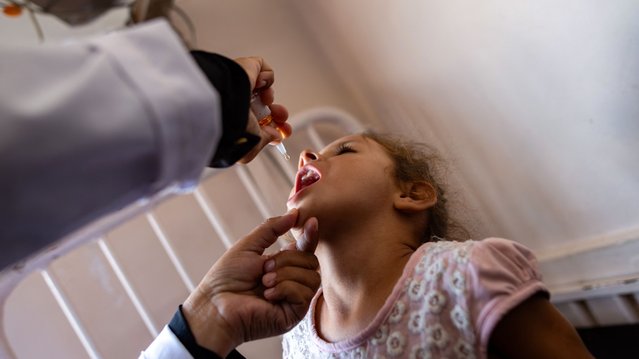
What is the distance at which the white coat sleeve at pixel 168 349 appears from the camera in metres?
0.86

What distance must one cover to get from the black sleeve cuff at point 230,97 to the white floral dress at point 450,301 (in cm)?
32

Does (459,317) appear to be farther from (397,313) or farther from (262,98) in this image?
(262,98)

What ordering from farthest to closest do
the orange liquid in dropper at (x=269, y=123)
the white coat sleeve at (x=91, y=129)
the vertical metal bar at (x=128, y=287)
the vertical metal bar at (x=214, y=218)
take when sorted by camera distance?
the vertical metal bar at (x=214, y=218)
the vertical metal bar at (x=128, y=287)
the orange liquid in dropper at (x=269, y=123)
the white coat sleeve at (x=91, y=129)

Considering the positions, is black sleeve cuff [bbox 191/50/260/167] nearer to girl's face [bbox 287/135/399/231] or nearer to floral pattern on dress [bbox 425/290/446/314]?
girl's face [bbox 287/135/399/231]

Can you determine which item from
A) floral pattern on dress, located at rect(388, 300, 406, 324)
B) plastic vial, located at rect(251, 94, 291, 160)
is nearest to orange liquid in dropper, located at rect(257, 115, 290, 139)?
plastic vial, located at rect(251, 94, 291, 160)

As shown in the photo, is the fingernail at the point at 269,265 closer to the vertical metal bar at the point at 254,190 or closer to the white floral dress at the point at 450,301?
the white floral dress at the point at 450,301

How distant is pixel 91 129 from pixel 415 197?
657 mm

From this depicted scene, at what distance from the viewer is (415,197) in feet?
3.34

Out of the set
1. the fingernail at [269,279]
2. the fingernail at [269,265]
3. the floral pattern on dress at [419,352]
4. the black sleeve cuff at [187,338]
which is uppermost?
the fingernail at [269,265]

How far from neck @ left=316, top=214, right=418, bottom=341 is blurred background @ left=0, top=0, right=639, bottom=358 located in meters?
0.40

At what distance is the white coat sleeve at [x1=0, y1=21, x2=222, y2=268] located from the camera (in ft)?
1.48

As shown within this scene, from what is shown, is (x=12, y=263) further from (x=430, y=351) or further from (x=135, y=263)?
(x=135, y=263)

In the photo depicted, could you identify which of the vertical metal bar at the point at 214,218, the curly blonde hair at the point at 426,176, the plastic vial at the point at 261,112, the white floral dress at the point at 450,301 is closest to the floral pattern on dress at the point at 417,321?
the white floral dress at the point at 450,301

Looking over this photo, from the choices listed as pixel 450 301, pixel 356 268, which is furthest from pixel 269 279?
pixel 450 301
